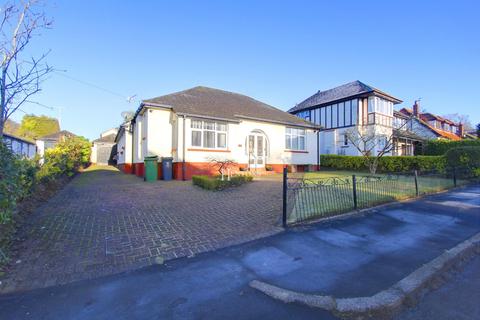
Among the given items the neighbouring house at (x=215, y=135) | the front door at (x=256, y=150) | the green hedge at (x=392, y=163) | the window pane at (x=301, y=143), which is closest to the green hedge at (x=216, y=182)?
the neighbouring house at (x=215, y=135)

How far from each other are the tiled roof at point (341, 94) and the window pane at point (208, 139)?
1678 centimetres

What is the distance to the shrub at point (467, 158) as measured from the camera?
46.4ft

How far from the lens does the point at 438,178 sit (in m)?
13.0

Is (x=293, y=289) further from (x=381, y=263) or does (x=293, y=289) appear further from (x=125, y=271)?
(x=125, y=271)

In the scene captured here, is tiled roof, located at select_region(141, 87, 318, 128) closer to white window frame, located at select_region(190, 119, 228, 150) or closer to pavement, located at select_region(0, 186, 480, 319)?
white window frame, located at select_region(190, 119, 228, 150)

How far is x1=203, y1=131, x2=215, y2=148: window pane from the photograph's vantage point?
14491 millimetres

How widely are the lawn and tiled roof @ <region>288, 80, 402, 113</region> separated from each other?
46.9 ft

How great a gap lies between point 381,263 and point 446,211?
525 centimetres

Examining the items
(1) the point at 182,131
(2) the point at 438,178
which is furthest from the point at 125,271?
(2) the point at 438,178

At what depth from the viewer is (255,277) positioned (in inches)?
129

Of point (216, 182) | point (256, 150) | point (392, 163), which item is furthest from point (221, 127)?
point (392, 163)

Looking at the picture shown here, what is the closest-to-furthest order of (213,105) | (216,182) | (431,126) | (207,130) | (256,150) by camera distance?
(216,182), (207,130), (213,105), (256,150), (431,126)

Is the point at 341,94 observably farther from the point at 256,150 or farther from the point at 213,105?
the point at 213,105

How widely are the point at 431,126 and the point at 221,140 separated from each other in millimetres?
35966
